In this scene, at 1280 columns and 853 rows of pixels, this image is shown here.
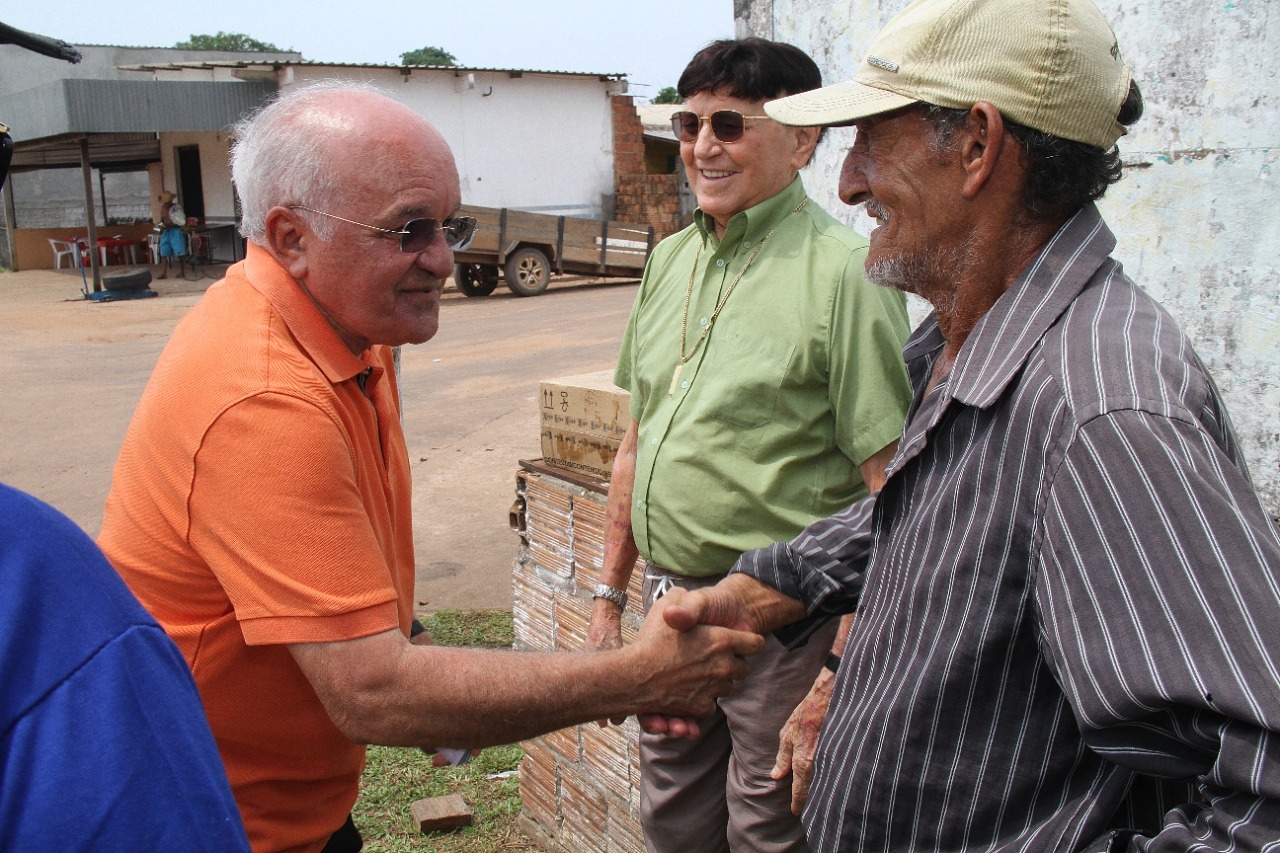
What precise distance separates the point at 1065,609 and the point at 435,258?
1.38m

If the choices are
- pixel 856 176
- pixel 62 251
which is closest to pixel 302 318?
pixel 856 176

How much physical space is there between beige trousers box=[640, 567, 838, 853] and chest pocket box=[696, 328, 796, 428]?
44cm

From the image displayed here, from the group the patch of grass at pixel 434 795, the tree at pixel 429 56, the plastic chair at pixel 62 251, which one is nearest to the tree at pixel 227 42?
the tree at pixel 429 56

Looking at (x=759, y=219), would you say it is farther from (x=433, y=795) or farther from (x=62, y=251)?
(x=62, y=251)

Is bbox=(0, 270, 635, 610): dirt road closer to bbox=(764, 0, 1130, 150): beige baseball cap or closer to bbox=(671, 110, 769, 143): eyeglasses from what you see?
bbox=(671, 110, 769, 143): eyeglasses

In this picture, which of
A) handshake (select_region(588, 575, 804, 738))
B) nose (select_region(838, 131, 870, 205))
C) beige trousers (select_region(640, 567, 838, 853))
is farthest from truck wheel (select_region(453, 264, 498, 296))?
nose (select_region(838, 131, 870, 205))

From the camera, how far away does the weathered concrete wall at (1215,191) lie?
109 inches

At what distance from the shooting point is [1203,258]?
2.96 metres

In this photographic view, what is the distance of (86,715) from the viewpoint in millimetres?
871

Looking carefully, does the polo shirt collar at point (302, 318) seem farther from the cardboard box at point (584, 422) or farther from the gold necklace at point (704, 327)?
the cardboard box at point (584, 422)

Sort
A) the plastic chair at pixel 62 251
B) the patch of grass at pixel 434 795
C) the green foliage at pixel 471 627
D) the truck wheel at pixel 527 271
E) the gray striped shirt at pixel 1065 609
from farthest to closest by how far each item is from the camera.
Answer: the plastic chair at pixel 62 251 < the truck wheel at pixel 527 271 < the green foliage at pixel 471 627 < the patch of grass at pixel 434 795 < the gray striped shirt at pixel 1065 609

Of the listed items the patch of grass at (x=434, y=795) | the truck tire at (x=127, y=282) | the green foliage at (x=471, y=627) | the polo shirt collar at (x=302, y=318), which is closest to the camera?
the polo shirt collar at (x=302, y=318)

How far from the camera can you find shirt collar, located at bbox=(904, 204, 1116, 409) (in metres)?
1.46

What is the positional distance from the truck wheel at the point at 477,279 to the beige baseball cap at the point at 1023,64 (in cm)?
1772
